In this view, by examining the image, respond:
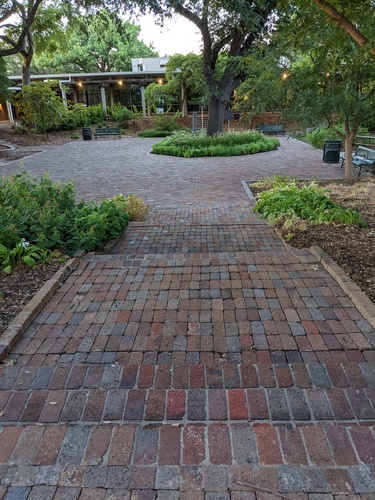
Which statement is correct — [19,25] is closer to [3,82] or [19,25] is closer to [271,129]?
Answer: [3,82]

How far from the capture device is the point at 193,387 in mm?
2010

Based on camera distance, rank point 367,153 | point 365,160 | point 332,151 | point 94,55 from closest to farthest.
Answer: point 365,160 → point 367,153 → point 332,151 → point 94,55

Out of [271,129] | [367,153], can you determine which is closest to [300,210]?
[367,153]

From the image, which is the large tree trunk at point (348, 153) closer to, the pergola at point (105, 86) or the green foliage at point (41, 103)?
the green foliage at point (41, 103)

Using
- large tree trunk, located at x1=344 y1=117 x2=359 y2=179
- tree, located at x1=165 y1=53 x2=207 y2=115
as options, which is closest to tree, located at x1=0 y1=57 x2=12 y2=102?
tree, located at x1=165 y1=53 x2=207 y2=115

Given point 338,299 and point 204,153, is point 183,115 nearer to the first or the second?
point 204,153

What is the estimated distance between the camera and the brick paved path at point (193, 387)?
1.55m

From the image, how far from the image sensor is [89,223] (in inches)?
181

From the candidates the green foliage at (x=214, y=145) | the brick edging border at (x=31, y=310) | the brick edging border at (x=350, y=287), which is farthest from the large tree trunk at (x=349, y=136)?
the brick edging border at (x=31, y=310)

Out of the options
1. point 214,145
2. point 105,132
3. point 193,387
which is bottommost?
point 193,387

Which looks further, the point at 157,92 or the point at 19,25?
the point at 157,92

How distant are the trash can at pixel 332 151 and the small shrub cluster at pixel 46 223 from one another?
30.0ft

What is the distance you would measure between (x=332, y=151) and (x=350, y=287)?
34.8 feet

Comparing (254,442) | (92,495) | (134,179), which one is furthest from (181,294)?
(134,179)
